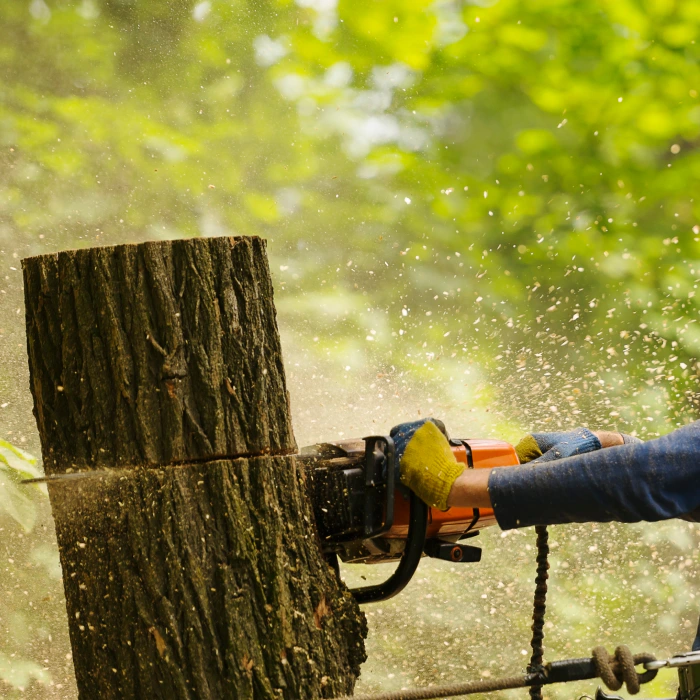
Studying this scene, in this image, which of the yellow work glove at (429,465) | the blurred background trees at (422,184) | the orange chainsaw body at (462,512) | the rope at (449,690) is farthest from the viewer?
the blurred background trees at (422,184)

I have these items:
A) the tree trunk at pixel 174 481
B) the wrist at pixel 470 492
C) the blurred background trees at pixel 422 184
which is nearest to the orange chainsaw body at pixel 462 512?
the wrist at pixel 470 492

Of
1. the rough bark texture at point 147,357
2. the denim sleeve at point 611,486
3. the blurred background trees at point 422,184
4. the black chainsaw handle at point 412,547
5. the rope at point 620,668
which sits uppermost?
the blurred background trees at point 422,184

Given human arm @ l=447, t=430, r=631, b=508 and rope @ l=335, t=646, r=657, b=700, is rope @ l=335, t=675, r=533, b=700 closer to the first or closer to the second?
rope @ l=335, t=646, r=657, b=700

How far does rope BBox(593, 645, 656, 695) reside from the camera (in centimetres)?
149

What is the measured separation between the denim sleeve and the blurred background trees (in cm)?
336

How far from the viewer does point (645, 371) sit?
6.02 meters

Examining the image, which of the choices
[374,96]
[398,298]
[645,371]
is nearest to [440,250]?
[398,298]

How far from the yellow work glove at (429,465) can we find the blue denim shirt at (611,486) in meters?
0.11

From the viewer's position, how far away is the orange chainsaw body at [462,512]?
1725 millimetres

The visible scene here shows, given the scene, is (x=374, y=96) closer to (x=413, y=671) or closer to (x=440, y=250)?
(x=440, y=250)

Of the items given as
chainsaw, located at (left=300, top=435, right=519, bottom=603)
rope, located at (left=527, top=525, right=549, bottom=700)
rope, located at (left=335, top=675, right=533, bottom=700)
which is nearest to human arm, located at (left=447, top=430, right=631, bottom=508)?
chainsaw, located at (left=300, top=435, right=519, bottom=603)

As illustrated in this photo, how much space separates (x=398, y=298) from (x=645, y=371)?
7.54ft

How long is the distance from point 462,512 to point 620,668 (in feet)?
1.65

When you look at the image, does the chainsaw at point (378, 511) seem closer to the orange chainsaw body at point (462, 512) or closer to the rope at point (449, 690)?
the orange chainsaw body at point (462, 512)
